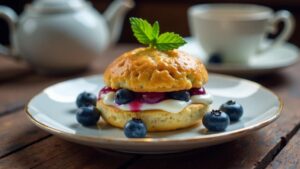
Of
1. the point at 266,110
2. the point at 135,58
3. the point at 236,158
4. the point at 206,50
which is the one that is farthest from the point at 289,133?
the point at 206,50

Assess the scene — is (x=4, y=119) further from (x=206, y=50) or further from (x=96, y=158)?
(x=206, y=50)

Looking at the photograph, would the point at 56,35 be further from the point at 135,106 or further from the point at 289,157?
the point at 289,157

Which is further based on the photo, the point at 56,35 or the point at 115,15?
the point at 115,15

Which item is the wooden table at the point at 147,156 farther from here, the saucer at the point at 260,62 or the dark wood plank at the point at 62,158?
the saucer at the point at 260,62

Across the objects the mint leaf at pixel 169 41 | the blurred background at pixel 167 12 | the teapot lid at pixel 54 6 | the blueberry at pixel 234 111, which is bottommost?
the blurred background at pixel 167 12

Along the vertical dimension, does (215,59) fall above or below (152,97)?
below

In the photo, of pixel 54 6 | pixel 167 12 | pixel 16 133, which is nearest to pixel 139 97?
→ pixel 16 133

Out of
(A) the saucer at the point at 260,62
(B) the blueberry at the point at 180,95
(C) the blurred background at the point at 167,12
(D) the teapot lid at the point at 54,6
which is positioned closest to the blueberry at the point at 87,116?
(B) the blueberry at the point at 180,95
